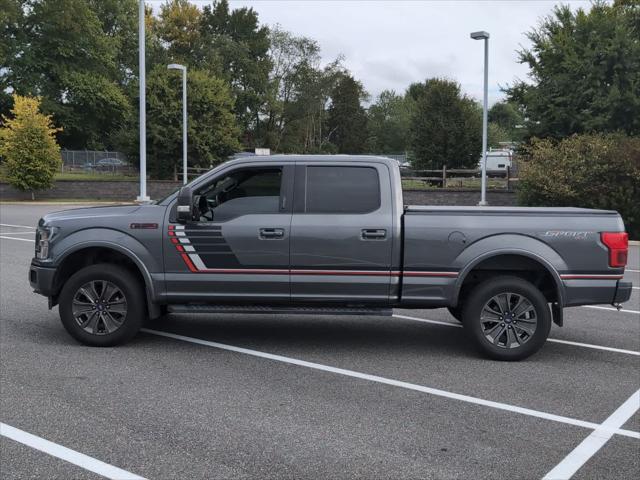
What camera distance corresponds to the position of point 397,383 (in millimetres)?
5844

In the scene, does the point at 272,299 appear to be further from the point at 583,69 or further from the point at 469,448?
the point at 583,69

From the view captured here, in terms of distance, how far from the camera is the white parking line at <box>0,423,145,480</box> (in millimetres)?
3914

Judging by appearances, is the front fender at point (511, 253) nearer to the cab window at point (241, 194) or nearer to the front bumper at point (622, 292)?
the front bumper at point (622, 292)

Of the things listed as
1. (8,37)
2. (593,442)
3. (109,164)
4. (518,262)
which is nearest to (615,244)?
(518,262)

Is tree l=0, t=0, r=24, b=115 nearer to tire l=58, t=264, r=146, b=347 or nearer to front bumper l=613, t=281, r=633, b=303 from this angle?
tire l=58, t=264, r=146, b=347

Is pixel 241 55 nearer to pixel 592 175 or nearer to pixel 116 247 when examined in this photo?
pixel 592 175

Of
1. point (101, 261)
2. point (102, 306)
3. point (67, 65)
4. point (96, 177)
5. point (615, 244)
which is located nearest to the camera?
point (615, 244)

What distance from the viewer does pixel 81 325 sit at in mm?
6855

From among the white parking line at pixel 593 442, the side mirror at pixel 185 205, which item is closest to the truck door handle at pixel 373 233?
the side mirror at pixel 185 205

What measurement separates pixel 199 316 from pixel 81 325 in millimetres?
1960

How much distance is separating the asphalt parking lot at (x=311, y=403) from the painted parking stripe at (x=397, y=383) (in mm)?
21

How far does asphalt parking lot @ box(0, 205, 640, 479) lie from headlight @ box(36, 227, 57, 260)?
92 centimetres

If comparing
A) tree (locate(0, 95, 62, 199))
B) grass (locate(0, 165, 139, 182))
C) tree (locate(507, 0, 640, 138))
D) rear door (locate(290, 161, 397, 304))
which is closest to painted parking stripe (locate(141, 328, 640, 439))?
rear door (locate(290, 161, 397, 304))

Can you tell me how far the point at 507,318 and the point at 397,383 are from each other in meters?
1.52
